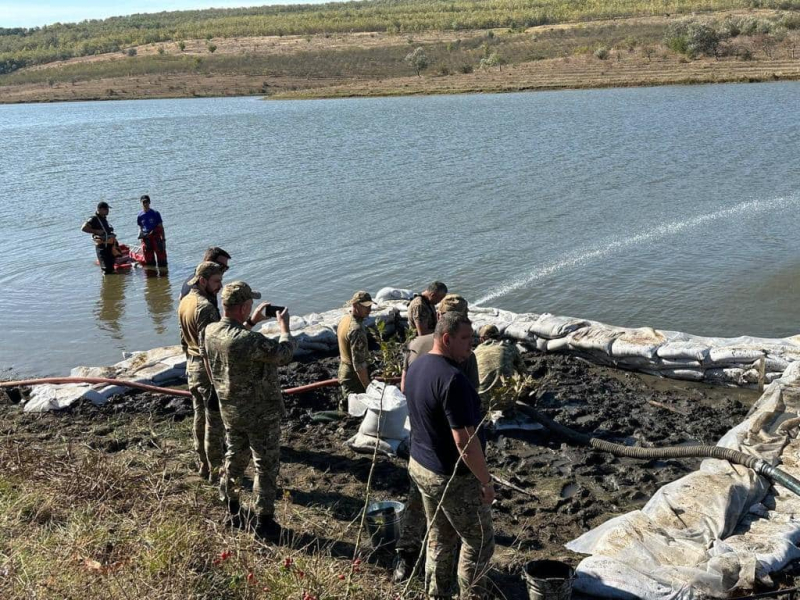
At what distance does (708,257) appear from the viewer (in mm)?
13680

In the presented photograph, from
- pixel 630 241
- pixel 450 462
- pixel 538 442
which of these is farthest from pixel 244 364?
pixel 630 241

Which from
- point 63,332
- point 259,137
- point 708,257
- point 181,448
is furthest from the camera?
point 259,137

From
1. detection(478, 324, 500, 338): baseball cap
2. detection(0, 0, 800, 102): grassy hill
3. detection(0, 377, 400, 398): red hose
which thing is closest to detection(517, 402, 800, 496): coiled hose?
detection(478, 324, 500, 338): baseball cap

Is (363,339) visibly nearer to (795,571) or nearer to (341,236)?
(795,571)

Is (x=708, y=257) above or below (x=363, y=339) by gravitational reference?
below

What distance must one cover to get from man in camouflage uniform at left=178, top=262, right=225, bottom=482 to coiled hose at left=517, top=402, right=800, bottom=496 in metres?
2.64

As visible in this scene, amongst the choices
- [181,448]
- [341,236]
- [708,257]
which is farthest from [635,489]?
[341,236]

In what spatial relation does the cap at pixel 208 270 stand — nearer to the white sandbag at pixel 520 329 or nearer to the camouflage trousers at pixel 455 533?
the camouflage trousers at pixel 455 533

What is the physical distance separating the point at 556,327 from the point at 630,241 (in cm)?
589

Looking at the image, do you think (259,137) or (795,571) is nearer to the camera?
(795,571)

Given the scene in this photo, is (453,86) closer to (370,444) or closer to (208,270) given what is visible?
(370,444)

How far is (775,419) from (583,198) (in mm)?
11909

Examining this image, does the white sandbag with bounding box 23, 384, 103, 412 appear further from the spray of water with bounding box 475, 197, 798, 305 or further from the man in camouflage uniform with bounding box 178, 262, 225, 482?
the spray of water with bounding box 475, 197, 798, 305

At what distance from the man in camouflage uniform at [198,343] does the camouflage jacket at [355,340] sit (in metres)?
1.48
